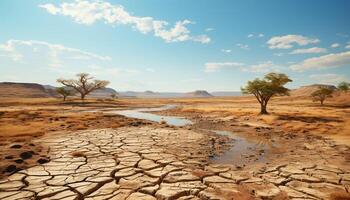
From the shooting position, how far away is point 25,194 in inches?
219

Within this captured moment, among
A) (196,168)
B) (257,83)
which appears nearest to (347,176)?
(196,168)

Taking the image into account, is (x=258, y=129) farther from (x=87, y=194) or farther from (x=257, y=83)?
(x=87, y=194)

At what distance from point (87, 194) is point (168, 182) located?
2088mm

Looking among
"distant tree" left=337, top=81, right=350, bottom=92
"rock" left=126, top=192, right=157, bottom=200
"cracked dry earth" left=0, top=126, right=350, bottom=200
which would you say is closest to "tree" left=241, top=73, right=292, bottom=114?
"cracked dry earth" left=0, top=126, right=350, bottom=200

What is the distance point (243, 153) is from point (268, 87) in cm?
1791

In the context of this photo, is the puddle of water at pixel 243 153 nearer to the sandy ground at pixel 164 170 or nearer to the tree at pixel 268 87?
the sandy ground at pixel 164 170

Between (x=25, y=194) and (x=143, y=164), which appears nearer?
(x=25, y=194)

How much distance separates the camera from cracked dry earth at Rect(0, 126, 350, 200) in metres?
5.73

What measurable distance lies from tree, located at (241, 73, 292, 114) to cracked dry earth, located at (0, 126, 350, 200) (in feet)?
62.8

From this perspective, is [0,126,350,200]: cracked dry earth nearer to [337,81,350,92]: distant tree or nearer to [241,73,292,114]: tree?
[241,73,292,114]: tree

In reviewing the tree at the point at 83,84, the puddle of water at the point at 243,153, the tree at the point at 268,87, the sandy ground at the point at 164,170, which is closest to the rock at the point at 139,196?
the sandy ground at the point at 164,170

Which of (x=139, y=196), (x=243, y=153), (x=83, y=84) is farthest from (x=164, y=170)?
(x=83, y=84)

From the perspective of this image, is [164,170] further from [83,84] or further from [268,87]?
[83,84]

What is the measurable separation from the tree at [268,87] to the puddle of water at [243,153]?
14.8 metres
